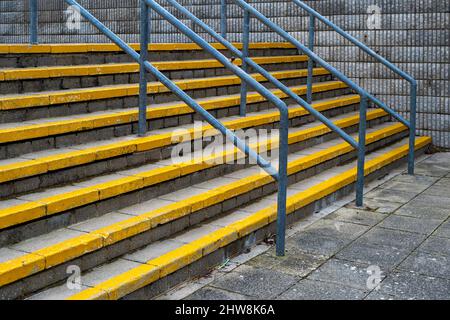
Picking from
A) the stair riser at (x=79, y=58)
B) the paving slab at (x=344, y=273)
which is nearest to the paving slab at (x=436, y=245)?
the paving slab at (x=344, y=273)

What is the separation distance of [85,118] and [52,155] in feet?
1.92

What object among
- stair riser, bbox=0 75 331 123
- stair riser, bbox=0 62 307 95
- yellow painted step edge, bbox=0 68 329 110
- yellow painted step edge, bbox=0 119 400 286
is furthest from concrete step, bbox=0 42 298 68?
yellow painted step edge, bbox=0 119 400 286

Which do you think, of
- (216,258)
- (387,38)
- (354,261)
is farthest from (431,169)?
(216,258)

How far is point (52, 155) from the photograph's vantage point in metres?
3.97

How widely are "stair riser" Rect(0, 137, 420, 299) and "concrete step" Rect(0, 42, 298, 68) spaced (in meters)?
1.77

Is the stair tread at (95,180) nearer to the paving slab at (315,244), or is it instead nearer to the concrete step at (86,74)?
the concrete step at (86,74)

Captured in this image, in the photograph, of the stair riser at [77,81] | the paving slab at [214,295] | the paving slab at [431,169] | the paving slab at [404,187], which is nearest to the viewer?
the paving slab at [214,295]

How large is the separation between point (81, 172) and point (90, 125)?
1.70ft

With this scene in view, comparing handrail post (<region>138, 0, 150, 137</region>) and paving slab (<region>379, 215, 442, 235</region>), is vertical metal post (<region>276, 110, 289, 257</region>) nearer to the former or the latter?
paving slab (<region>379, 215, 442, 235</region>)

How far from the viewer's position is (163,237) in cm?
388

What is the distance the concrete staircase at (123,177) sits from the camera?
3.33m

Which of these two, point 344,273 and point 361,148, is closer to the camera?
point 344,273

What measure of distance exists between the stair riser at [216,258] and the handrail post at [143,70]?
1.13 metres

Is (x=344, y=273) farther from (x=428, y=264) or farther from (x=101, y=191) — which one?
(x=101, y=191)
